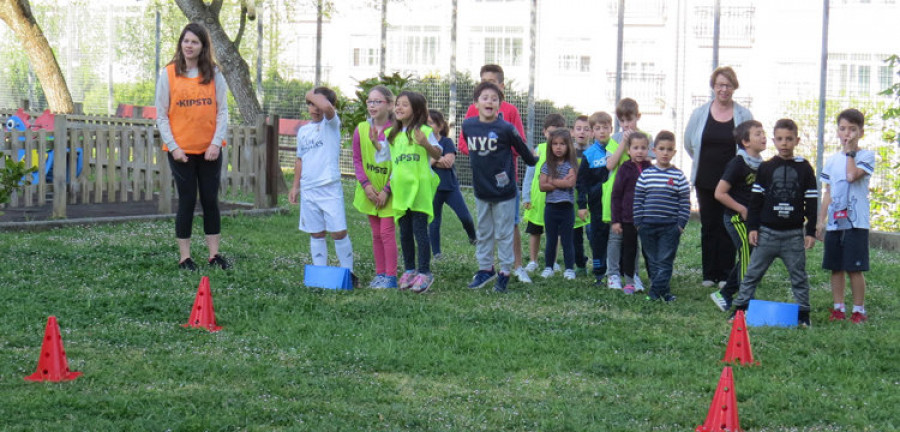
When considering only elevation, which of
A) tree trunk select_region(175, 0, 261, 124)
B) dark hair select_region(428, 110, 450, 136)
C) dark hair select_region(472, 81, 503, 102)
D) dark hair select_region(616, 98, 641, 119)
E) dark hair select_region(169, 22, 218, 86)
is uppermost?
tree trunk select_region(175, 0, 261, 124)

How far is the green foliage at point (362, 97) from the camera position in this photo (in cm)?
1802

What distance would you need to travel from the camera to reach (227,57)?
67.1 feet

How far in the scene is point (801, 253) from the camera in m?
7.73

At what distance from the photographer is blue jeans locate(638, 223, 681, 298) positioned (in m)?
8.88

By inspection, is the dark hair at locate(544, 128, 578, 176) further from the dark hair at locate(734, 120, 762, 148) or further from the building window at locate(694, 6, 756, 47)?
the building window at locate(694, 6, 756, 47)

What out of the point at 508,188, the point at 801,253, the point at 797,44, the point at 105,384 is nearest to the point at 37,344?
the point at 105,384

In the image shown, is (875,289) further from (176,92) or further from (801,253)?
(176,92)

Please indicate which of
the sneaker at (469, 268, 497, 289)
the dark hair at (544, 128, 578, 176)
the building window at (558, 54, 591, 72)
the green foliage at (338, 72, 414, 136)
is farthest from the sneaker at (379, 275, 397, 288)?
the building window at (558, 54, 591, 72)

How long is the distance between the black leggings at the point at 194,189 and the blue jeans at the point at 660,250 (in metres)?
3.68

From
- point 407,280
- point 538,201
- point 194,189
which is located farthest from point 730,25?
point 194,189

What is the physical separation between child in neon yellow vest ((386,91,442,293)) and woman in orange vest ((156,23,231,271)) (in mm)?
1748

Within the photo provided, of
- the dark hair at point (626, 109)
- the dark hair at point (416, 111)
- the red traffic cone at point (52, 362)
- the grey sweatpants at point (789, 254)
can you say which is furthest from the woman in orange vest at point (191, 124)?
the grey sweatpants at point (789, 254)

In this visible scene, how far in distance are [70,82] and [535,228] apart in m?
24.8

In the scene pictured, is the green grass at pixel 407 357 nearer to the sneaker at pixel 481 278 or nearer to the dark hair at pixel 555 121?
the sneaker at pixel 481 278
